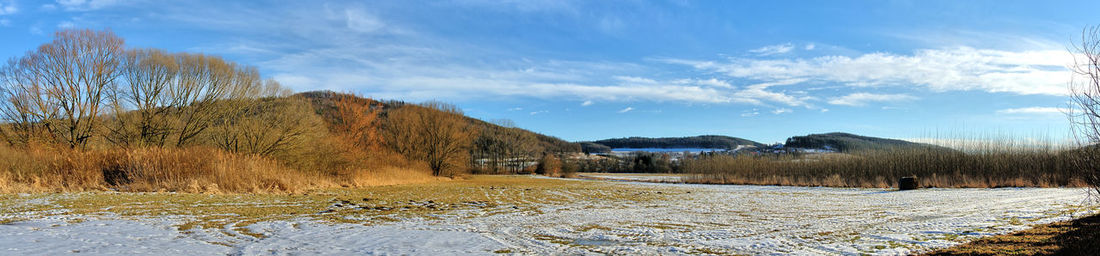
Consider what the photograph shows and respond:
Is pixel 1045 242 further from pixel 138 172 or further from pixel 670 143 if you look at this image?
pixel 670 143

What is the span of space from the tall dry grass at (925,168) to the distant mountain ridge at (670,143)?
388ft

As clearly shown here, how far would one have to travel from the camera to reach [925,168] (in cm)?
3066

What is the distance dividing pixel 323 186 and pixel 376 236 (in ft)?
45.9

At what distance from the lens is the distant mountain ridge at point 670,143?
164 meters

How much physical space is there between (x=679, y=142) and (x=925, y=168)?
484 feet

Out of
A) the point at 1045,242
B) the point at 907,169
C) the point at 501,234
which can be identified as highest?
the point at 907,169

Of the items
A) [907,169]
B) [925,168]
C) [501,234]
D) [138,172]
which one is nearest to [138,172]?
[138,172]

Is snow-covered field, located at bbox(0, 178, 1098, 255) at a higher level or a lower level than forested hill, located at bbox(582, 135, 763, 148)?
lower

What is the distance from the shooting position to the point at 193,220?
7.63 meters

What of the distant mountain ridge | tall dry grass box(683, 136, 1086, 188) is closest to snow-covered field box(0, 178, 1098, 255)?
tall dry grass box(683, 136, 1086, 188)

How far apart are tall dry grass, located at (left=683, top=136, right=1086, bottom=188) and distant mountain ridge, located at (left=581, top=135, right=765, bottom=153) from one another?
11822cm

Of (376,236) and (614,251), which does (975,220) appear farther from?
(376,236)

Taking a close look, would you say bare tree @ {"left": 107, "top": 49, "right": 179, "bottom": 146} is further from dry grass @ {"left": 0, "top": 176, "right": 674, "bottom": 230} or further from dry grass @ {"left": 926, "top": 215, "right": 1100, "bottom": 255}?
dry grass @ {"left": 926, "top": 215, "right": 1100, "bottom": 255}

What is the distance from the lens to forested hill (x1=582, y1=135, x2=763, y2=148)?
547 feet
